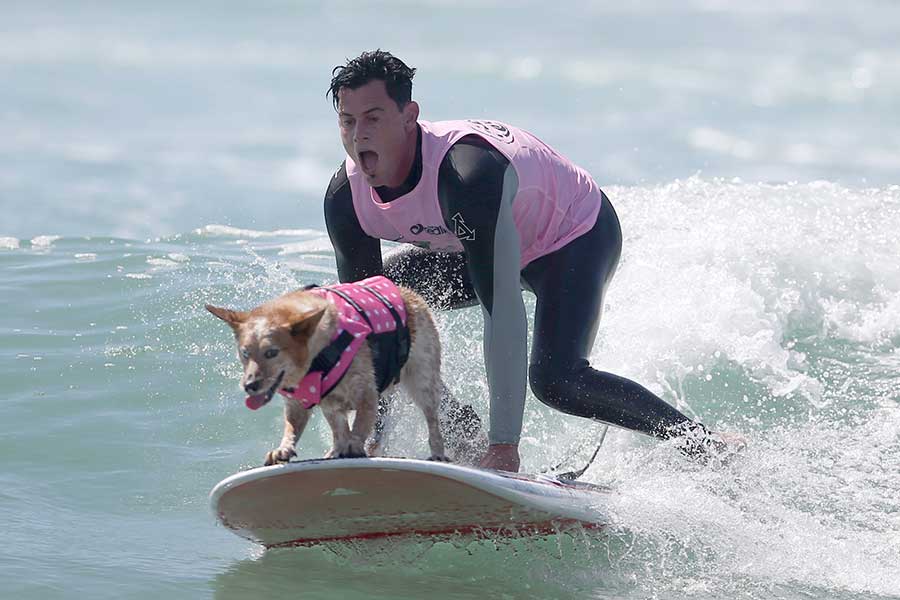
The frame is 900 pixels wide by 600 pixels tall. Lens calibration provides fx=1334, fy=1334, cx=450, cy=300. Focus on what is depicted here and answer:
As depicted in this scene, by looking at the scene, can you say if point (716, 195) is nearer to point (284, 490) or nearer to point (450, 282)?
point (450, 282)

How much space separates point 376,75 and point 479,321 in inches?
155

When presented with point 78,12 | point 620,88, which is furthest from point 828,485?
point 78,12

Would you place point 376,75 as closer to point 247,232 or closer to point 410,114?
point 410,114

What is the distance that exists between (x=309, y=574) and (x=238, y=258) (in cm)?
610

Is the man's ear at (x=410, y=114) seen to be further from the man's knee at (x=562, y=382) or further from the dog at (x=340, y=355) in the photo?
the man's knee at (x=562, y=382)

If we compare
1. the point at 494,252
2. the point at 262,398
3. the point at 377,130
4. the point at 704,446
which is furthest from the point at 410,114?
the point at 704,446

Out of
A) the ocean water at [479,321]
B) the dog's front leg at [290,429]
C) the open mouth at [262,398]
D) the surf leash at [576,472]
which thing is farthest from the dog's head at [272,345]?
the surf leash at [576,472]

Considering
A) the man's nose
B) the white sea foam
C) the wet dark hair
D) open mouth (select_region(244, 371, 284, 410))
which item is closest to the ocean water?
the white sea foam

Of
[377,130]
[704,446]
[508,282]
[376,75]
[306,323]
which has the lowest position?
[704,446]

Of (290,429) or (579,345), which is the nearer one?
(290,429)

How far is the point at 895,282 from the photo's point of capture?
29.7ft

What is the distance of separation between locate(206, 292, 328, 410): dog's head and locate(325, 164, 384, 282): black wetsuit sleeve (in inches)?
43.1

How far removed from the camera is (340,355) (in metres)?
4.21

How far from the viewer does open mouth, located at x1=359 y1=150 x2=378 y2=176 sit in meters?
4.80
